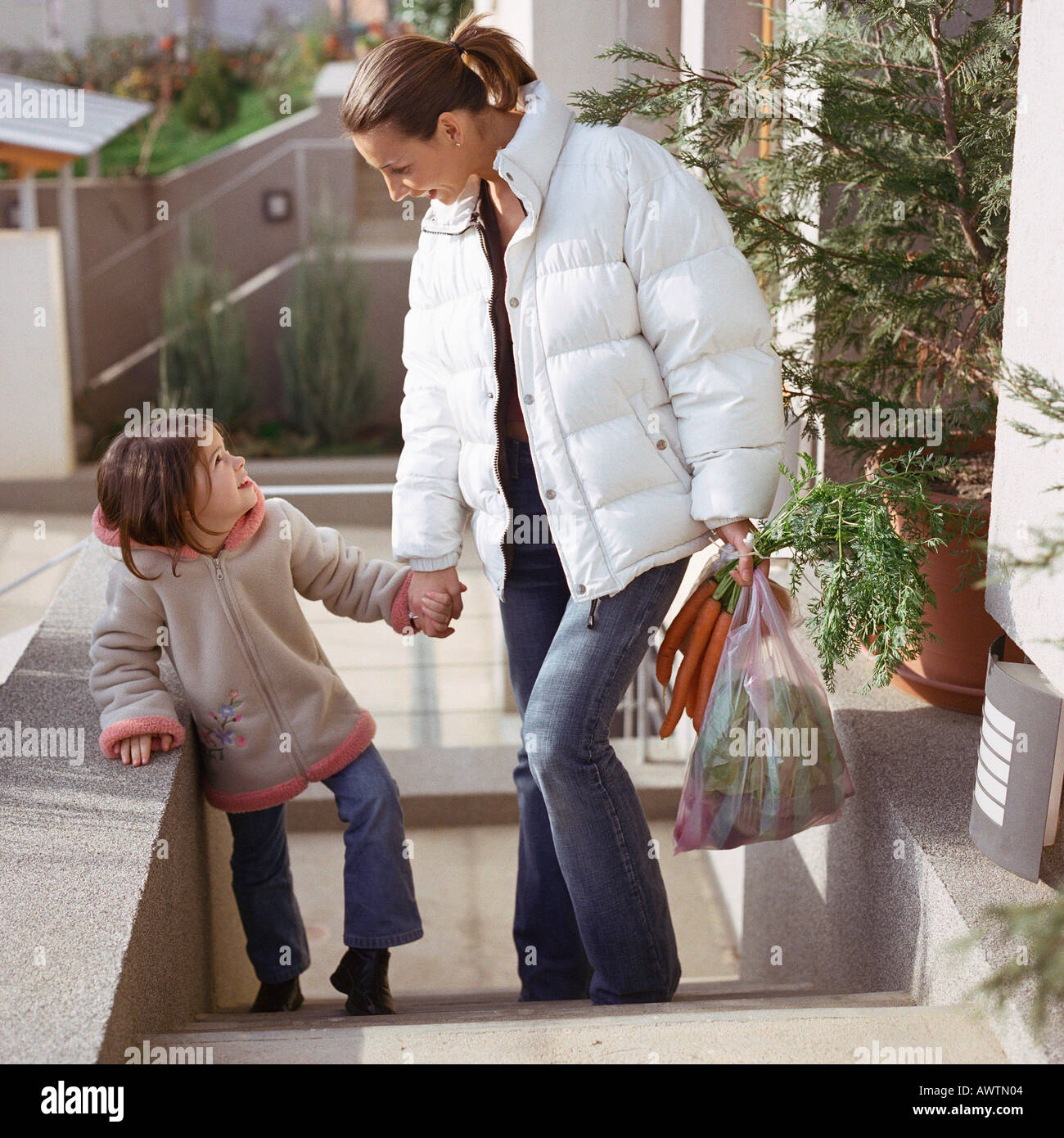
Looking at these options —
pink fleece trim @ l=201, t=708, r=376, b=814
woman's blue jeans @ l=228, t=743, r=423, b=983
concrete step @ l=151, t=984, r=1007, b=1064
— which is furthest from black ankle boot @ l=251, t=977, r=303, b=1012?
concrete step @ l=151, t=984, r=1007, b=1064

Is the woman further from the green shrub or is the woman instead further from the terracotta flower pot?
the green shrub

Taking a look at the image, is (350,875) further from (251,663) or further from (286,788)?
(251,663)

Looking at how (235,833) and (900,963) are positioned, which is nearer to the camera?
(900,963)

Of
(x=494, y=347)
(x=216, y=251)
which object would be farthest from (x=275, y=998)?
(x=216, y=251)

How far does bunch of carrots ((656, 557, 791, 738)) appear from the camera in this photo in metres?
2.16

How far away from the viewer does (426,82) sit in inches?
76.6

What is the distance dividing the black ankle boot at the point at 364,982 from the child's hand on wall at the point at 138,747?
0.57 metres

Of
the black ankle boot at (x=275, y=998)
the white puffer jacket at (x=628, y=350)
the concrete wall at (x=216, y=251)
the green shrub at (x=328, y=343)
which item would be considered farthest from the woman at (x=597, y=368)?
the concrete wall at (x=216, y=251)

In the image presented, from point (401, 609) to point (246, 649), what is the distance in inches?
12.1

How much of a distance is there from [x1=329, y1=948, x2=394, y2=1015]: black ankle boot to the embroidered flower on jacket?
0.47 m

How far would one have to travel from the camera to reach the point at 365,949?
8.04ft
